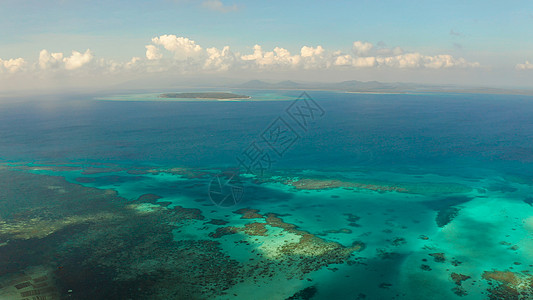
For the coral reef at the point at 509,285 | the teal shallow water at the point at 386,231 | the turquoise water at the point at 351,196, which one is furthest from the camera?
the turquoise water at the point at 351,196

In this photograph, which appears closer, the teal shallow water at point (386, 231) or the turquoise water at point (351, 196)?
the teal shallow water at point (386, 231)

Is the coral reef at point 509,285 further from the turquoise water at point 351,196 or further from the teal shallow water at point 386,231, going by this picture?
the teal shallow water at point 386,231

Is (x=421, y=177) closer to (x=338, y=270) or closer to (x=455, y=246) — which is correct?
(x=455, y=246)

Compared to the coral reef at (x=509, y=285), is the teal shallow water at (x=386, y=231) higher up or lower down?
higher up

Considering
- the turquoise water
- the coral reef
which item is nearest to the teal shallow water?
the turquoise water

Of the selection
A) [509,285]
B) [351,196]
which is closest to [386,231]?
[351,196]

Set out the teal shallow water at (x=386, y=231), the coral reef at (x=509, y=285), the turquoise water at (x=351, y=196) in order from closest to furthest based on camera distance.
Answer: the coral reef at (x=509, y=285)
the teal shallow water at (x=386, y=231)
the turquoise water at (x=351, y=196)

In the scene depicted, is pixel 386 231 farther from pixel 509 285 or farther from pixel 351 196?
pixel 509 285

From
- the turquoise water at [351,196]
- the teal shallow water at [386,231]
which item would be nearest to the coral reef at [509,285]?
the turquoise water at [351,196]
